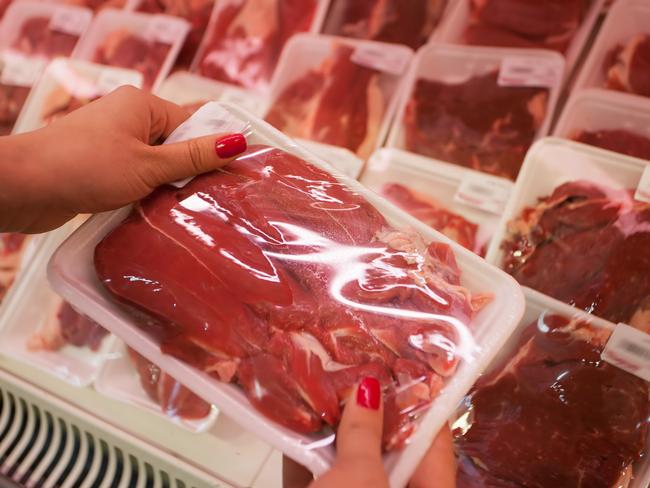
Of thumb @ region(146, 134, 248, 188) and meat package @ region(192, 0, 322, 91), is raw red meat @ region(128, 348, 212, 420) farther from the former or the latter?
meat package @ region(192, 0, 322, 91)

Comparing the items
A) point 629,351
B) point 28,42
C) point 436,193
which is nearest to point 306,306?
point 629,351

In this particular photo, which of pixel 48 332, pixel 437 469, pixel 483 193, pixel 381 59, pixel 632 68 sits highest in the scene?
pixel 632 68

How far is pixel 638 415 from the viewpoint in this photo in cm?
121

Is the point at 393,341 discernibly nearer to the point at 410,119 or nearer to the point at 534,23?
the point at 410,119

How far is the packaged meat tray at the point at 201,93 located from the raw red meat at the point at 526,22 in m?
0.86

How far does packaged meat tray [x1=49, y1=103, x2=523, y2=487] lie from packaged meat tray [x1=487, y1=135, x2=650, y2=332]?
445 mm

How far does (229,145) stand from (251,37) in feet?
4.82

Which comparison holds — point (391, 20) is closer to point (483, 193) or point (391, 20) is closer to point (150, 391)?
point (483, 193)

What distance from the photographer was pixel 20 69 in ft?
8.57

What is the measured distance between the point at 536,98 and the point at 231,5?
55.8 inches

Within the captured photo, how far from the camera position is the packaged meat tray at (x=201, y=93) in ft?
7.28

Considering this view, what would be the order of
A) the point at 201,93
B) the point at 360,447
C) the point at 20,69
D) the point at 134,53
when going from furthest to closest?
1. the point at 20,69
2. the point at 134,53
3. the point at 201,93
4. the point at 360,447

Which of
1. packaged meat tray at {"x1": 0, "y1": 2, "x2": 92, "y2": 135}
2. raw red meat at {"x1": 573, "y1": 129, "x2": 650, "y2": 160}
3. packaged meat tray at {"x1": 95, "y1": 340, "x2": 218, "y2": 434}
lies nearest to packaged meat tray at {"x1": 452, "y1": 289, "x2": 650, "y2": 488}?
raw red meat at {"x1": 573, "y1": 129, "x2": 650, "y2": 160}

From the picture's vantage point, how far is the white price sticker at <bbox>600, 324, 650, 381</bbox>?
48.3 inches
